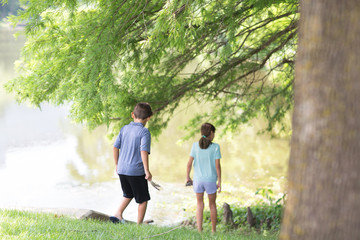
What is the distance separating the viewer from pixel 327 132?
1.71 metres

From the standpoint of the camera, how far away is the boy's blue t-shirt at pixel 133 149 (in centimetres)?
484

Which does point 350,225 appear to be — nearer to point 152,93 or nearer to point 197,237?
point 197,237

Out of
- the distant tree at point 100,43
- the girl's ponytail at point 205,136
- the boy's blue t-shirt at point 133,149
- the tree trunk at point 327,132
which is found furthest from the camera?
the girl's ponytail at point 205,136

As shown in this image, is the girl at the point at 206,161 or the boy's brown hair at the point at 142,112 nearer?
the boy's brown hair at the point at 142,112

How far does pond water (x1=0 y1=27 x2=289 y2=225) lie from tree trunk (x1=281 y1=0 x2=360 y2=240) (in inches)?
241

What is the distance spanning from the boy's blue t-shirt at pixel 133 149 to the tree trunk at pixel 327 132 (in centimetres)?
315

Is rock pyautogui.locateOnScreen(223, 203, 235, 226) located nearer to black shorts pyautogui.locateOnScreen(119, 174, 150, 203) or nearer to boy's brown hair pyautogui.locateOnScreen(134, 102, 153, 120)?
black shorts pyautogui.locateOnScreen(119, 174, 150, 203)

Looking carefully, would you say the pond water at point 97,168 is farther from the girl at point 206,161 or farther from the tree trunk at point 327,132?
the tree trunk at point 327,132

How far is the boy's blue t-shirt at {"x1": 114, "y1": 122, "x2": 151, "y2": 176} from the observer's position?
15.9 feet

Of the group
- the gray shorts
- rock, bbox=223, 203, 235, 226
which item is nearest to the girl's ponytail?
the gray shorts

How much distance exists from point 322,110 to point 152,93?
17.1 feet

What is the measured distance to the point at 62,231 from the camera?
3.90m

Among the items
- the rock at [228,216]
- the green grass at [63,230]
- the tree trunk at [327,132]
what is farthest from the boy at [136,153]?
the tree trunk at [327,132]

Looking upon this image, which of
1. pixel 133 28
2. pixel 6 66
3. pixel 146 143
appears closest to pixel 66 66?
pixel 133 28
